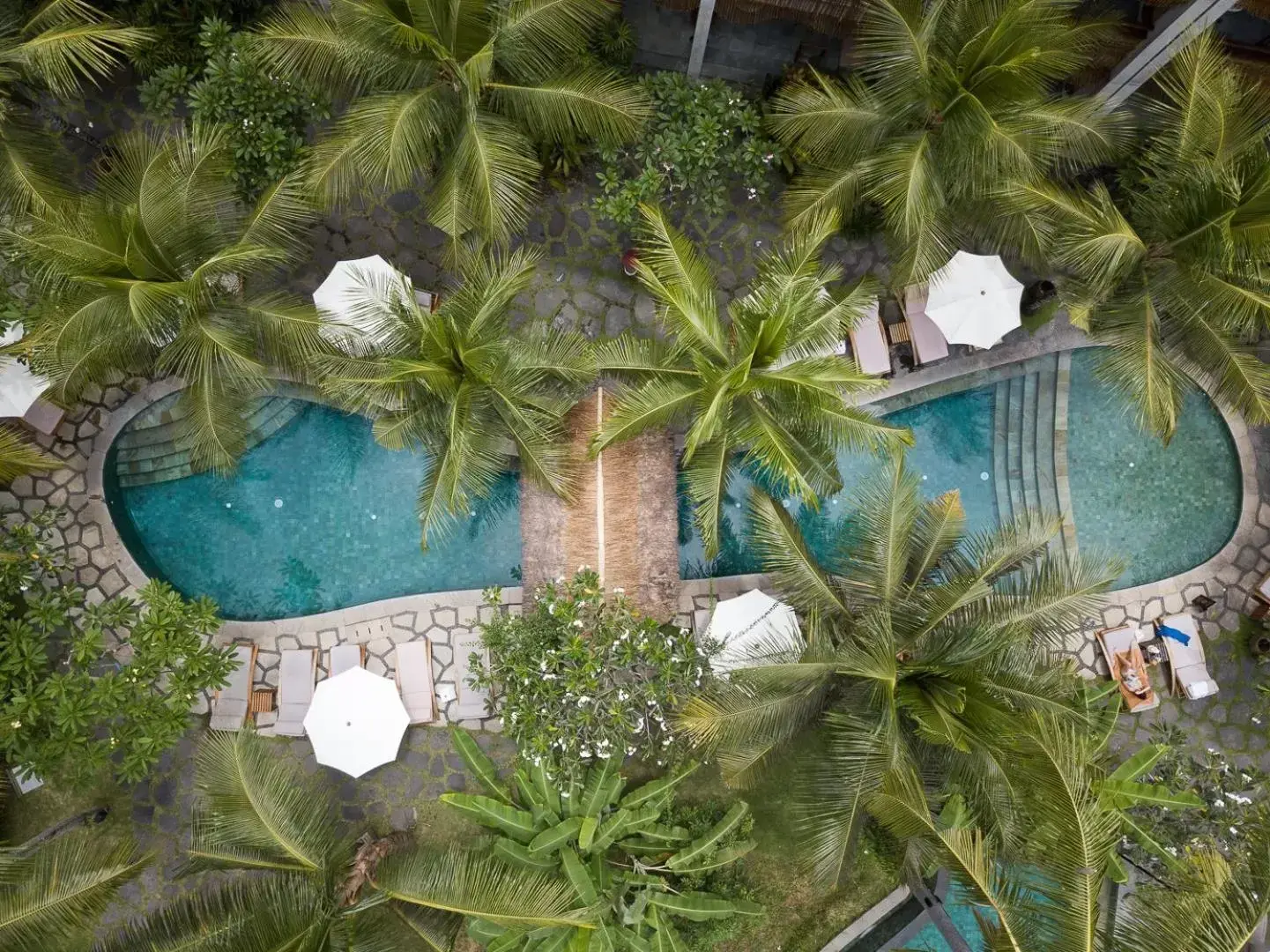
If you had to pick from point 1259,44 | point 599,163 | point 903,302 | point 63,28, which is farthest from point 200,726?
point 1259,44

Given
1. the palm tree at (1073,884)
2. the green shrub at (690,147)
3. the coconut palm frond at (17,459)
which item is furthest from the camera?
the green shrub at (690,147)

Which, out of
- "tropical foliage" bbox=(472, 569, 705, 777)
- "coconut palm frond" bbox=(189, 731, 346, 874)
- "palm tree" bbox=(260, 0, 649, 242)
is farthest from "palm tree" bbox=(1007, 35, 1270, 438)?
"coconut palm frond" bbox=(189, 731, 346, 874)

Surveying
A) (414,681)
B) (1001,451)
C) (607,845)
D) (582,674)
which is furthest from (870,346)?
(414,681)

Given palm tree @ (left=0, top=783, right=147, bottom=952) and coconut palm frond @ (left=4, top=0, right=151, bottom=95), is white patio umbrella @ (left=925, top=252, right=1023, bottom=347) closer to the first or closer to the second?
coconut palm frond @ (left=4, top=0, right=151, bottom=95)

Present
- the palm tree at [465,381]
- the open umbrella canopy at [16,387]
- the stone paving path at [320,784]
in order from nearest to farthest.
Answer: the palm tree at [465,381] < the open umbrella canopy at [16,387] < the stone paving path at [320,784]

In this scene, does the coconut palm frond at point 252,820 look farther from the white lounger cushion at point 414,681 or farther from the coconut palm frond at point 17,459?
the coconut palm frond at point 17,459

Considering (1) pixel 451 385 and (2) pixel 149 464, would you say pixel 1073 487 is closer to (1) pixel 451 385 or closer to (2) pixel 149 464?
(1) pixel 451 385

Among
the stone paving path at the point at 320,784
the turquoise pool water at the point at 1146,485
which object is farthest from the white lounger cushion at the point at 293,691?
the turquoise pool water at the point at 1146,485

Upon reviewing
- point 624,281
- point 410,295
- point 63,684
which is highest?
point 624,281
